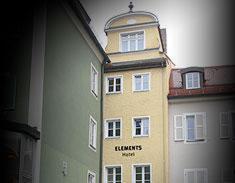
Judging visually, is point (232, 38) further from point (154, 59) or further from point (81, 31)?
point (154, 59)

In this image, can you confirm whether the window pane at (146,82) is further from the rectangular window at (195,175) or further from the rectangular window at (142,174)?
the rectangular window at (195,175)

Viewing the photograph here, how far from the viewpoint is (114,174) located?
5.55 m

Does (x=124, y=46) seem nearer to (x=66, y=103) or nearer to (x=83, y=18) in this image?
(x=83, y=18)

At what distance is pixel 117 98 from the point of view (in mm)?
5781

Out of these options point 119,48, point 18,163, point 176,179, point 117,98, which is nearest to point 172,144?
point 176,179

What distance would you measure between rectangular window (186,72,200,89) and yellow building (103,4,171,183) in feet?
0.82

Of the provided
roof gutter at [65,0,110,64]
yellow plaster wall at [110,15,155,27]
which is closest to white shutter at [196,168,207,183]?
roof gutter at [65,0,110,64]

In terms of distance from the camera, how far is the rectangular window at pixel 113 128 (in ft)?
18.4

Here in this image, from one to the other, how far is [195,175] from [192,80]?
1243mm

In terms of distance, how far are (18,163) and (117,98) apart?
9.20 feet

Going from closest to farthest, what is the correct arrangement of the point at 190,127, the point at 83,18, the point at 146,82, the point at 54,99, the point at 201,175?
the point at 54,99
the point at 83,18
the point at 201,175
the point at 190,127
the point at 146,82

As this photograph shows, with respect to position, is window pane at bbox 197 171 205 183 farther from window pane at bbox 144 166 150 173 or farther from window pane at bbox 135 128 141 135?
window pane at bbox 135 128 141 135

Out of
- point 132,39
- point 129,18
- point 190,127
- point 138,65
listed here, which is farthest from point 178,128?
point 129,18

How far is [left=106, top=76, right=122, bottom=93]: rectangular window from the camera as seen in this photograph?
5.81 m
